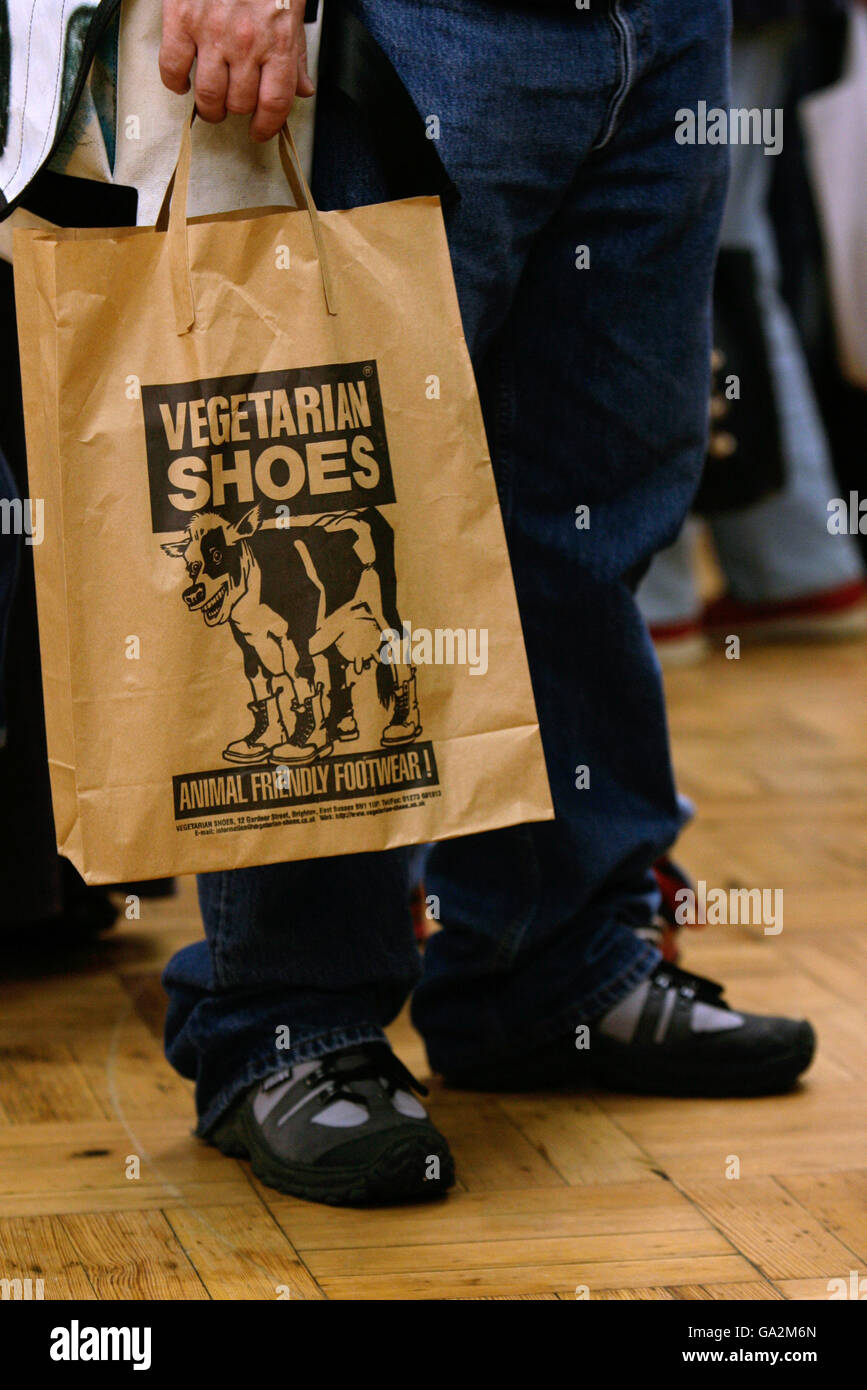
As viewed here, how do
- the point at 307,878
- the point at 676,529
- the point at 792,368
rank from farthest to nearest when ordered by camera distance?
the point at 792,368 < the point at 676,529 < the point at 307,878

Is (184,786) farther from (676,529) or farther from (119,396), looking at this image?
(676,529)

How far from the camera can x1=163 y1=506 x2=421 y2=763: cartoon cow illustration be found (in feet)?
2.36

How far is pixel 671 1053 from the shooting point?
97cm

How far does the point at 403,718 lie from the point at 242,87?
0.28 metres

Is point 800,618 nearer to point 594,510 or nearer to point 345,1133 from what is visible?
point 594,510

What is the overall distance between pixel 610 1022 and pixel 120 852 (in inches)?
14.9

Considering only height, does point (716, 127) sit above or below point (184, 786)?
above

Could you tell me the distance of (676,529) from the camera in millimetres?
961

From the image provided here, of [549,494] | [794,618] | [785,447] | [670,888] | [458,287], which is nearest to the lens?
[458,287]

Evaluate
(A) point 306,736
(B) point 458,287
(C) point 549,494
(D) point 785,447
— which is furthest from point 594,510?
(D) point 785,447

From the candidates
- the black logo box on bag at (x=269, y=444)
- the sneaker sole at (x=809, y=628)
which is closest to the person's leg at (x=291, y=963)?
the black logo box on bag at (x=269, y=444)

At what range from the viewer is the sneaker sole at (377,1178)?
0.81 meters

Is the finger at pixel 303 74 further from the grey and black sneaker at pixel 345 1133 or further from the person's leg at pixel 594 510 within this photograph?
the grey and black sneaker at pixel 345 1133
